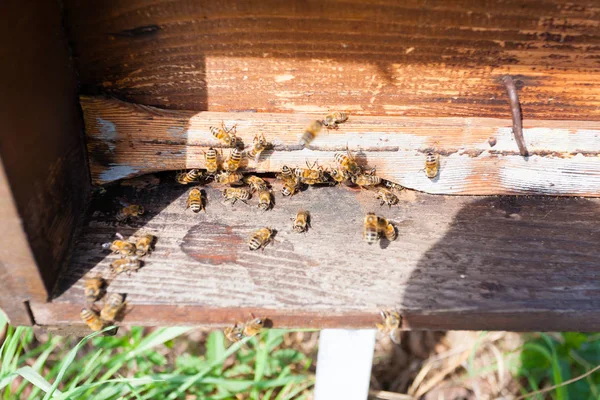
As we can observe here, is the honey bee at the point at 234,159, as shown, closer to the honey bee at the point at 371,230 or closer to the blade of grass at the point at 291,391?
the honey bee at the point at 371,230

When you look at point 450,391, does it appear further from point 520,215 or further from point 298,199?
point 298,199

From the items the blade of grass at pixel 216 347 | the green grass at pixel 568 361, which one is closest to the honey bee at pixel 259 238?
the blade of grass at pixel 216 347

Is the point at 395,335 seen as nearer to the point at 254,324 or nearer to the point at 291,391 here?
the point at 254,324

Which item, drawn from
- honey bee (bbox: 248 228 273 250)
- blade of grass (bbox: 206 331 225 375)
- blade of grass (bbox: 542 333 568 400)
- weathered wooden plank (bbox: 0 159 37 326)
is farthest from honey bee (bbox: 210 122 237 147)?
blade of grass (bbox: 542 333 568 400)

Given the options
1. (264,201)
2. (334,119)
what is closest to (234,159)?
(264,201)

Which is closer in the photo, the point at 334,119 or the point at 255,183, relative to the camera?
the point at 334,119

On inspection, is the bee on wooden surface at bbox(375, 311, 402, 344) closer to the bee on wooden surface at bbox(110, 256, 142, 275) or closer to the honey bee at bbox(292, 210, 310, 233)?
the honey bee at bbox(292, 210, 310, 233)
